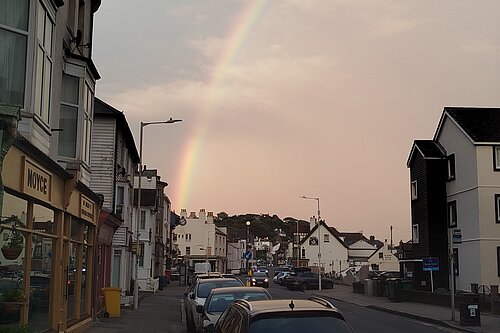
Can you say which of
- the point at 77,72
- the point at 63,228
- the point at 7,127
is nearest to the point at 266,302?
the point at 7,127

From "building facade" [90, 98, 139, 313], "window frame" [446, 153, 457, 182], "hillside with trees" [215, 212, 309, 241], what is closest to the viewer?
"building facade" [90, 98, 139, 313]

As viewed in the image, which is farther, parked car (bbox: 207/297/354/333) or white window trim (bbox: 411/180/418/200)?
white window trim (bbox: 411/180/418/200)

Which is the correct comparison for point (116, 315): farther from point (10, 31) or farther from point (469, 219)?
point (469, 219)

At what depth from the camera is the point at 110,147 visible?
31469 millimetres

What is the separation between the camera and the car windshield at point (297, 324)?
757cm

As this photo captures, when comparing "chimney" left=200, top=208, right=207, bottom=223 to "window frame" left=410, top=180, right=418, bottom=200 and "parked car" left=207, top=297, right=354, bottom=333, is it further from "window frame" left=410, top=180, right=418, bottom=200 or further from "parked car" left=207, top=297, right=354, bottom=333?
"parked car" left=207, top=297, right=354, bottom=333

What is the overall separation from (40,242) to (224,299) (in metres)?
4.58

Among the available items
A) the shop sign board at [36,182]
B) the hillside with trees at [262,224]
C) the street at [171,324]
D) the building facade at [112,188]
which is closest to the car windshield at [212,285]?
the street at [171,324]

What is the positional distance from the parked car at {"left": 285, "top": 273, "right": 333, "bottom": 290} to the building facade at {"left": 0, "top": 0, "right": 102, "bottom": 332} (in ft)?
123

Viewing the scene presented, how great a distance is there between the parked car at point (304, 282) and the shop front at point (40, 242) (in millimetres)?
38189

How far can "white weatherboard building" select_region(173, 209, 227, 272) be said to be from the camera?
10238cm

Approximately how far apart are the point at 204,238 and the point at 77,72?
8734 centimetres

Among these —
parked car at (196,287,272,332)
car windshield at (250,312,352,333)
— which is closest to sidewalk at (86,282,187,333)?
parked car at (196,287,272,332)

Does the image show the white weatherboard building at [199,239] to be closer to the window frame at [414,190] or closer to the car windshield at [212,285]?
the window frame at [414,190]
